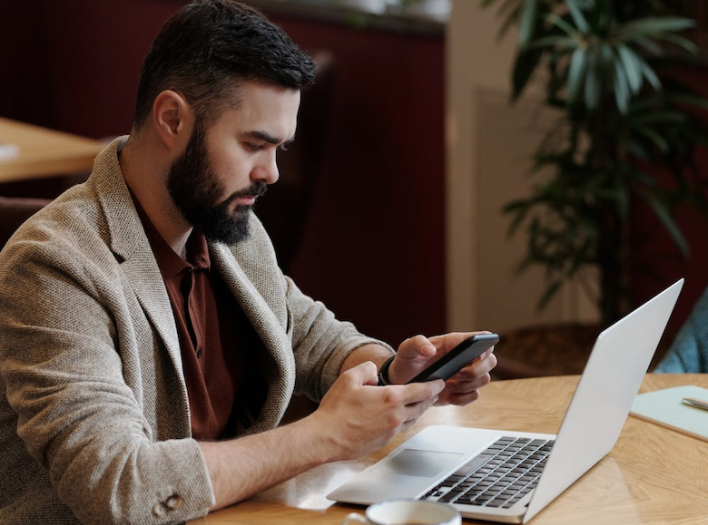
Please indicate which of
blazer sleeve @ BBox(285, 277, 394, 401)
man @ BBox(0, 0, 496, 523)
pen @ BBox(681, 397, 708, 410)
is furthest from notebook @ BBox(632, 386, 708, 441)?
blazer sleeve @ BBox(285, 277, 394, 401)

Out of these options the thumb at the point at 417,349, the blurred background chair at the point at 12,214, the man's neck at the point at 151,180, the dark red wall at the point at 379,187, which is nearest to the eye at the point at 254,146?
the man's neck at the point at 151,180

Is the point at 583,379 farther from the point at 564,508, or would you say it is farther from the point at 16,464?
the point at 16,464

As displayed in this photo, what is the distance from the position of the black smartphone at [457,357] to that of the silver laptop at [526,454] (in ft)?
0.34

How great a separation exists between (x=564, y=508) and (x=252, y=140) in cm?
58

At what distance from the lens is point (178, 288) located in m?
1.54

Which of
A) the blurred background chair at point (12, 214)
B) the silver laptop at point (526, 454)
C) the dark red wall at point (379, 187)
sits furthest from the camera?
the dark red wall at point (379, 187)

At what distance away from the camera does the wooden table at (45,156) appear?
3.16m

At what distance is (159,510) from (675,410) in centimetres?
77

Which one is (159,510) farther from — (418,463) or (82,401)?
(418,463)

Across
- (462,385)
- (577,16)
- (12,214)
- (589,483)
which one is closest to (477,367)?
(462,385)

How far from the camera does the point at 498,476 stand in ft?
4.27

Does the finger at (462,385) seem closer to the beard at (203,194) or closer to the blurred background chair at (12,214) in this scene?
the beard at (203,194)

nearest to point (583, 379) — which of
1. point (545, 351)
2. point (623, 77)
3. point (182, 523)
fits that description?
point (182, 523)

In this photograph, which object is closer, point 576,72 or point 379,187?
point 576,72
